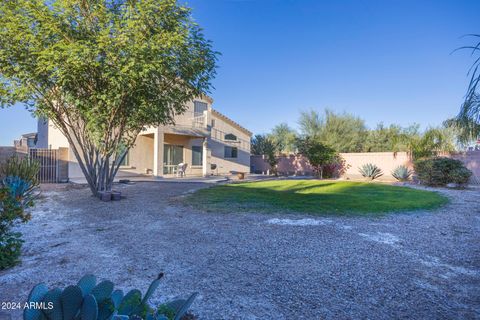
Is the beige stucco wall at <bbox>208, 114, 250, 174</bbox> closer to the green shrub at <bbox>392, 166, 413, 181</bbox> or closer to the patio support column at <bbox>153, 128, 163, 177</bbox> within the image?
the patio support column at <bbox>153, 128, 163, 177</bbox>

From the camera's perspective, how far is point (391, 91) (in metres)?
22.8

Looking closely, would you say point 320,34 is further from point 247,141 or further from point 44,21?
point 44,21

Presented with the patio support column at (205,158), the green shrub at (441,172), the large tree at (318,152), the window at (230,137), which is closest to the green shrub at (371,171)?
the large tree at (318,152)

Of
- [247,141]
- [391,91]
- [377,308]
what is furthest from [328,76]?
[377,308]

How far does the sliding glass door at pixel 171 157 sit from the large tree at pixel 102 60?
33.2ft

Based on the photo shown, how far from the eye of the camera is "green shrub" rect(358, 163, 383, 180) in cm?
2006

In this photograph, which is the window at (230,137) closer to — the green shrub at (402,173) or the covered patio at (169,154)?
the covered patio at (169,154)

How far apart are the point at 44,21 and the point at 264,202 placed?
28.2 feet

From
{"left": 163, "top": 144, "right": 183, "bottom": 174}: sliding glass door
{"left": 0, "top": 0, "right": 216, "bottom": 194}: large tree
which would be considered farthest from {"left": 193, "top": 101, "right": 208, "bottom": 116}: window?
{"left": 0, "top": 0, "right": 216, "bottom": 194}: large tree

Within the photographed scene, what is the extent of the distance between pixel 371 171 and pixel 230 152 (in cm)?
1181

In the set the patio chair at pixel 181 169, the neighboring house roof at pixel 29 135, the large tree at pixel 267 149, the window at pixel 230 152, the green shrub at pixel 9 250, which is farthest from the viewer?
the neighboring house roof at pixel 29 135

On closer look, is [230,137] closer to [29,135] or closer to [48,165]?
[48,165]

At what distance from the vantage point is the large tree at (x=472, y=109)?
278 centimetres

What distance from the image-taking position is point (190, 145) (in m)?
21.8
